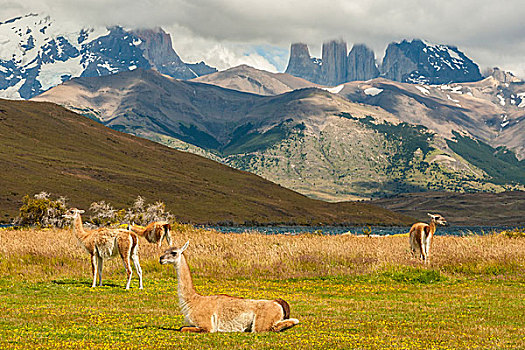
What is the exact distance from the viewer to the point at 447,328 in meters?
16.0

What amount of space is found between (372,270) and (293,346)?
17.3 m

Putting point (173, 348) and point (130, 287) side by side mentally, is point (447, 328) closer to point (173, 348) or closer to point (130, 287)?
point (173, 348)

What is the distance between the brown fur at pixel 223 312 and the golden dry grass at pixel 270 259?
14.2m

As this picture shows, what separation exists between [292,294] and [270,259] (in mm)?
7203

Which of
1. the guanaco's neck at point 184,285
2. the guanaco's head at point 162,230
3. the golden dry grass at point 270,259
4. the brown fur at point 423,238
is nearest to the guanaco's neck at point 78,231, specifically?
the golden dry grass at point 270,259

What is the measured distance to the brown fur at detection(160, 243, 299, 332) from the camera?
14.3 meters

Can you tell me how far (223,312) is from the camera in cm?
1434

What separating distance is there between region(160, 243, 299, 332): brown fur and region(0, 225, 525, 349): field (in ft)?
1.39

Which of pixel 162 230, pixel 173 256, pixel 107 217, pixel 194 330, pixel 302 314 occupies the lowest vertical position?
pixel 302 314

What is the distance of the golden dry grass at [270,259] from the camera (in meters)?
28.7

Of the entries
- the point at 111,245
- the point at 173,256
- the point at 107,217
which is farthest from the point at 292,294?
the point at 107,217

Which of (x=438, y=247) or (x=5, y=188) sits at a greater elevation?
(x=5, y=188)

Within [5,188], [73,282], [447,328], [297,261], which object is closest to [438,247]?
[297,261]

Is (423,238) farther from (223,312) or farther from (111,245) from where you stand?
(223,312)
